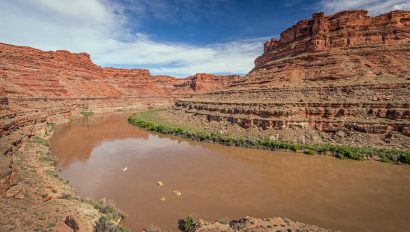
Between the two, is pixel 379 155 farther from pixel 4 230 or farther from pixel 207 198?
pixel 4 230

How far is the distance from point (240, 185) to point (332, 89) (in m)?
20.4

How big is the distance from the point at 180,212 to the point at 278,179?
24.8 ft

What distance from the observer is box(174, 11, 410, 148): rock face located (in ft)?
77.2

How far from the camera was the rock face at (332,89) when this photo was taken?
23516 millimetres

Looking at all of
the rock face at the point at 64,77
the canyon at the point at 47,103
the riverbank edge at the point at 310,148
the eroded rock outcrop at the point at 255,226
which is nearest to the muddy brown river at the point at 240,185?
the riverbank edge at the point at 310,148

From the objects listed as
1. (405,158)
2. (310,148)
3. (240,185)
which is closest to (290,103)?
(310,148)

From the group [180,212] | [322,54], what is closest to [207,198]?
[180,212]

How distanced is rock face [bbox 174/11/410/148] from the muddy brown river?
468 cm

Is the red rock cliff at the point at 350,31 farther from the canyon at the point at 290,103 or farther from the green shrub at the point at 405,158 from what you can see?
the green shrub at the point at 405,158

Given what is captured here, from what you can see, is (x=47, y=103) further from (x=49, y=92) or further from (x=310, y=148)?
(x=310, y=148)

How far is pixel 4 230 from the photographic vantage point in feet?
24.9

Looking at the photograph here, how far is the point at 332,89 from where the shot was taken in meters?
30.0

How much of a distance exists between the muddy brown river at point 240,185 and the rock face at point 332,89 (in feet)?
15.3

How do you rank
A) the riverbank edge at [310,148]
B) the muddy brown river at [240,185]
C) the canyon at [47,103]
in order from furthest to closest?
the riverbank edge at [310,148]
the muddy brown river at [240,185]
the canyon at [47,103]
